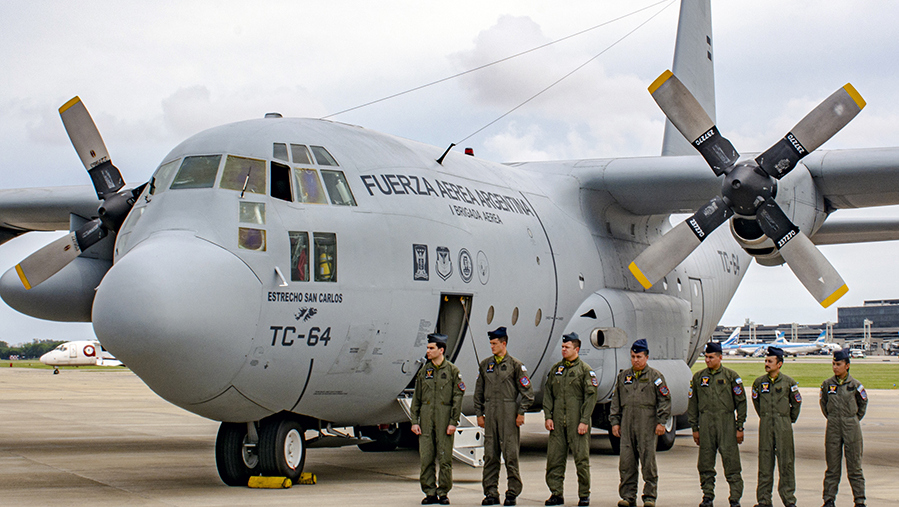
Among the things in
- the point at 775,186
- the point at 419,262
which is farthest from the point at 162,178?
the point at 775,186

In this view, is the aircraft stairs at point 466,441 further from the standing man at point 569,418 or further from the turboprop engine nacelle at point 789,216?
the turboprop engine nacelle at point 789,216

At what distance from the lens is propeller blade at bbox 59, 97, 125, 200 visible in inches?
479

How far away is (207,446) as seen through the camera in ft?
47.2

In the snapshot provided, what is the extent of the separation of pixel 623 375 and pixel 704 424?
847mm

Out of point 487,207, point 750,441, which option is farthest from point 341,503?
point 750,441

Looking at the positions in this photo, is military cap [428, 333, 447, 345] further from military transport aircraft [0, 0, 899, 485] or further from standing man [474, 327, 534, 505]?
military transport aircraft [0, 0, 899, 485]

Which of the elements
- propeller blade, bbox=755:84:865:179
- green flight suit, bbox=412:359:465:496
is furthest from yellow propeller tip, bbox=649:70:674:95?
green flight suit, bbox=412:359:465:496

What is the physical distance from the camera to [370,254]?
8938 millimetres

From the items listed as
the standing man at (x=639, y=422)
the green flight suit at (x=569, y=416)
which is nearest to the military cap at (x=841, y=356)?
the standing man at (x=639, y=422)

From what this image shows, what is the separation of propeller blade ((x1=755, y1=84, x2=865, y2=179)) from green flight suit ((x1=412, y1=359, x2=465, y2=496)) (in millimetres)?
5127

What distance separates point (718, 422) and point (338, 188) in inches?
167

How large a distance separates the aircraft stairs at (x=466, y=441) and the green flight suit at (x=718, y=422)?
2.31m

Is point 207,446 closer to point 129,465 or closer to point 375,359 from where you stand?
point 129,465

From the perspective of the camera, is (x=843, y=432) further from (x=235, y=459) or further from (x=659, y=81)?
(x=235, y=459)
